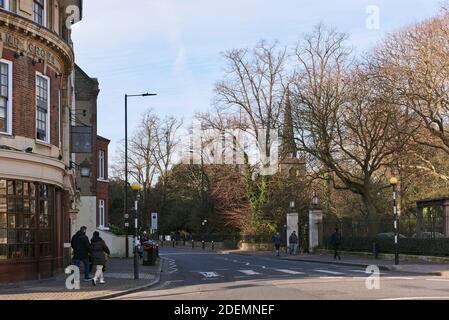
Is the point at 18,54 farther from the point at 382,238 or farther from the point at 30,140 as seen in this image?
the point at 382,238

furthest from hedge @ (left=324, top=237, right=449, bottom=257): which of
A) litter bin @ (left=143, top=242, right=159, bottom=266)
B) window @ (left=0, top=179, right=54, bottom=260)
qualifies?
window @ (left=0, top=179, right=54, bottom=260)

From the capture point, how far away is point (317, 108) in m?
44.9

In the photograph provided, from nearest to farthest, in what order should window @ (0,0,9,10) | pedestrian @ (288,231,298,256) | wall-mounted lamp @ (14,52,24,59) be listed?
window @ (0,0,9,10)
wall-mounted lamp @ (14,52,24,59)
pedestrian @ (288,231,298,256)

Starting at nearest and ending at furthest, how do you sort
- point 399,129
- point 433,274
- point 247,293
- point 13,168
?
point 247,293
point 13,168
point 433,274
point 399,129

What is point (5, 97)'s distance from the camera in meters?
22.1

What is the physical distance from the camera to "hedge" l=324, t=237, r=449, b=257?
1281 inches

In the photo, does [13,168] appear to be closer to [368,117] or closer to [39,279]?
[39,279]

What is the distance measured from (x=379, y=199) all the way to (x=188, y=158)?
106 ft

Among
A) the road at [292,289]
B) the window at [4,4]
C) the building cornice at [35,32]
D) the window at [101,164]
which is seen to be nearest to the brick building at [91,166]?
the window at [101,164]

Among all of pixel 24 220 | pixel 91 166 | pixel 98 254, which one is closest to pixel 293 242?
pixel 91 166

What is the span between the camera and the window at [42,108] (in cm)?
2397

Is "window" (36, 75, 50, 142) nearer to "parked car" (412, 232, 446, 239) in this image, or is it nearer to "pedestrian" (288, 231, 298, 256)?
"parked car" (412, 232, 446, 239)
